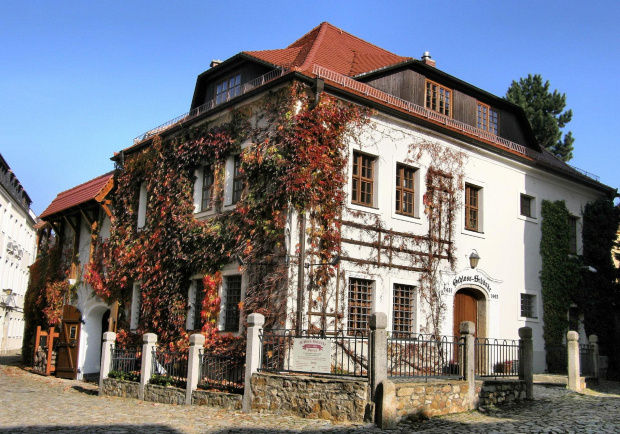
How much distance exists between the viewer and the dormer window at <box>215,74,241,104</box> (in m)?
19.3

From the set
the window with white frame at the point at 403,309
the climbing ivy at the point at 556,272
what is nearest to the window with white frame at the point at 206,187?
the window with white frame at the point at 403,309

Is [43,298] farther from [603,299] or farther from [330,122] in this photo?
[603,299]

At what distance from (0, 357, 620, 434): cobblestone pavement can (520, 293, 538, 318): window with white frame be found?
14.7 feet

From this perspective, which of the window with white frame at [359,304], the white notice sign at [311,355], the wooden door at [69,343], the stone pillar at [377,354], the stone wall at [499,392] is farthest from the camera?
the wooden door at [69,343]

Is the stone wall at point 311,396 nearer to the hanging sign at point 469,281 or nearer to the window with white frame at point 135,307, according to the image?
the hanging sign at point 469,281

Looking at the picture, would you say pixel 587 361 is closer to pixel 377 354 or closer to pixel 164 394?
pixel 377 354

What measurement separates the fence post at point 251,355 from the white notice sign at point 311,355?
3.12 ft

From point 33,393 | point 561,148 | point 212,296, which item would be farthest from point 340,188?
point 561,148

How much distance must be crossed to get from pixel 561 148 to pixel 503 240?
20396mm

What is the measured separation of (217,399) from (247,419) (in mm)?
1794

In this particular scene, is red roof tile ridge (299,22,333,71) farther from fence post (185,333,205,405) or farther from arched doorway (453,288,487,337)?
arched doorway (453,288,487,337)

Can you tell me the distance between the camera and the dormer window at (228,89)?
760 inches

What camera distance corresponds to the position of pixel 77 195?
25516 millimetres

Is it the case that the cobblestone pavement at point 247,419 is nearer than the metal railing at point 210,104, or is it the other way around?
the cobblestone pavement at point 247,419
